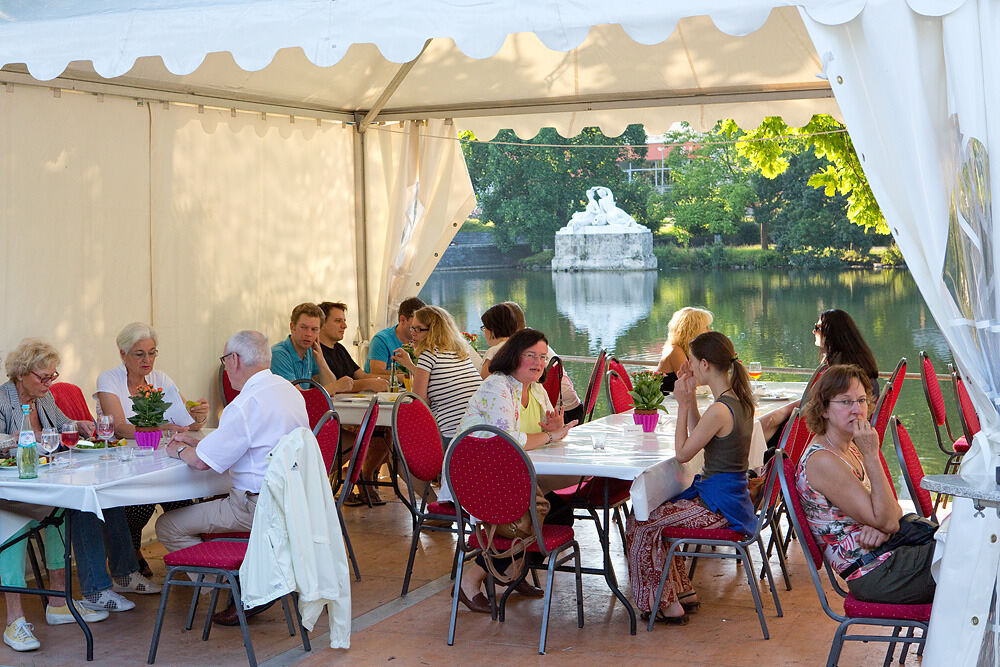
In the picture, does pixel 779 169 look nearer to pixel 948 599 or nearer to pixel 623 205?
pixel 948 599

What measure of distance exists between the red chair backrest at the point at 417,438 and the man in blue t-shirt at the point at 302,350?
1.78 metres

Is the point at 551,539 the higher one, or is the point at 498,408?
the point at 498,408

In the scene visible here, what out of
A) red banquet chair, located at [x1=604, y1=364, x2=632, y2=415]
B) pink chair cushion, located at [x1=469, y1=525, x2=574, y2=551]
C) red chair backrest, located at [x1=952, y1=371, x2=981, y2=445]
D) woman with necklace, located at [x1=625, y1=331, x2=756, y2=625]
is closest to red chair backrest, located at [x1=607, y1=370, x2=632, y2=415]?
red banquet chair, located at [x1=604, y1=364, x2=632, y2=415]

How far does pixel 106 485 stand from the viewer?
13.7 feet

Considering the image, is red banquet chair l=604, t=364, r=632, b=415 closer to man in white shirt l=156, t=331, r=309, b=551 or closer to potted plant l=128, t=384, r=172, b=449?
man in white shirt l=156, t=331, r=309, b=551

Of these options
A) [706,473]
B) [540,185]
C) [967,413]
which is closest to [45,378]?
[706,473]

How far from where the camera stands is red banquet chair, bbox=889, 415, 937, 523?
153 inches

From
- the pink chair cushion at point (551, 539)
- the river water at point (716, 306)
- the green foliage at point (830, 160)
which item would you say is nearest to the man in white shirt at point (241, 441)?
the pink chair cushion at point (551, 539)

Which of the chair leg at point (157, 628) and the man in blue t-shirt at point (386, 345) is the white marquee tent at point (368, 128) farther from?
the chair leg at point (157, 628)

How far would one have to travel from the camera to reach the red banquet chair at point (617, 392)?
650 cm

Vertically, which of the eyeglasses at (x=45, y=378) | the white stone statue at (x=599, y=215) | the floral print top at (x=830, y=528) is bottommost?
the floral print top at (x=830, y=528)

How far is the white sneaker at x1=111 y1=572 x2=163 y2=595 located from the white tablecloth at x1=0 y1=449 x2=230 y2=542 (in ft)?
2.51

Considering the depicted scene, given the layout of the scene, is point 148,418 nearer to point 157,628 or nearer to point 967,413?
point 157,628

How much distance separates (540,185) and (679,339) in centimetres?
3100
